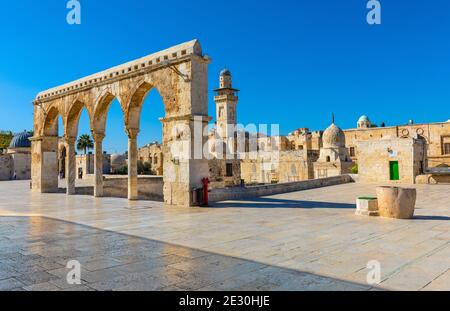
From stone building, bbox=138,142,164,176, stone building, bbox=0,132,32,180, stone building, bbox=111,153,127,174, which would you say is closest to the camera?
stone building, bbox=0,132,32,180

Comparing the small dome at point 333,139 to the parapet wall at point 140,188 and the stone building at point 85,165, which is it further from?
the stone building at point 85,165

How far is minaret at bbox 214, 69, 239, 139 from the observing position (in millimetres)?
44719

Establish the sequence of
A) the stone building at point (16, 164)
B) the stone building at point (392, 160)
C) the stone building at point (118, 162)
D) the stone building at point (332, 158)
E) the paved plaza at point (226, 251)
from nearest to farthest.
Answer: the paved plaza at point (226, 251), the stone building at point (392, 160), the stone building at point (332, 158), the stone building at point (16, 164), the stone building at point (118, 162)

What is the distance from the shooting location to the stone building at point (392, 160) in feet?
71.6

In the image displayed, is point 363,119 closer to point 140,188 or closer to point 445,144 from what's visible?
point 445,144

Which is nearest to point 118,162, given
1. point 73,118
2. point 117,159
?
point 117,159

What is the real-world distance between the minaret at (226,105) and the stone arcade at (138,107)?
1120 inches

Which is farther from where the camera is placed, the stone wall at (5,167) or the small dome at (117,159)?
the small dome at (117,159)

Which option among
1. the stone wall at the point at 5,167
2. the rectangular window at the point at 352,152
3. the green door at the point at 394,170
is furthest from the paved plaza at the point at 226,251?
the rectangular window at the point at 352,152

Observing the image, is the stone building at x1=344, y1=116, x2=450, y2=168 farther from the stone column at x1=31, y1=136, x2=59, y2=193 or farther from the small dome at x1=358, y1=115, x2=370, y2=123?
the stone column at x1=31, y1=136, x2=59, y2=193

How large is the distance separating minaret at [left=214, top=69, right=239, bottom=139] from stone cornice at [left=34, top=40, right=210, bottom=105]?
29193 millimetres

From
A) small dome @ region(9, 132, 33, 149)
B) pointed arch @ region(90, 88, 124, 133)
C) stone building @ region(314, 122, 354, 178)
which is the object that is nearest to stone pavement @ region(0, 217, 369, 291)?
pointed arch @ region(90, 88, 124, 133)

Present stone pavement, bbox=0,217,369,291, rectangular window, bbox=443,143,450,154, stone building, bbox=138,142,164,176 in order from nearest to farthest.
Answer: stone pavement, bbox=0,217,369,291, rectangular window, bbox=443,143,450,154, stone building, bbox=138,142,164,176

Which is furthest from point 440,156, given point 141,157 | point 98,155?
point 98,155
